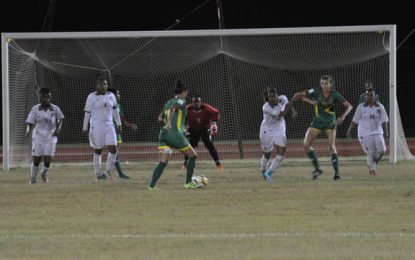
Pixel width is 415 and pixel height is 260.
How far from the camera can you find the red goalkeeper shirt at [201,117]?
22.1 m

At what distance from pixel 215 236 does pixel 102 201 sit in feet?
13.9

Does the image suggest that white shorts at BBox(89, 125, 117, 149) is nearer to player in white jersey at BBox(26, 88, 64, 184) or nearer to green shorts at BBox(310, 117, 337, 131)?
player in white jersey at BBox(26, 88, 64, 184)

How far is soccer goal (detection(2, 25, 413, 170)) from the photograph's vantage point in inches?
919

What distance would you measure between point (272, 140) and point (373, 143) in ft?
7.29

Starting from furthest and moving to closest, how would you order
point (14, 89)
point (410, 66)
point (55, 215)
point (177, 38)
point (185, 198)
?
Answer: point (410, 66) → point (177, 38) → point (14, 89) → point (185, 198) → point (55, 215)

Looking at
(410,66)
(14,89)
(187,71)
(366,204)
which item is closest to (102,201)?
(366,204)

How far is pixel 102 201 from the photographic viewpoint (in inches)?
571

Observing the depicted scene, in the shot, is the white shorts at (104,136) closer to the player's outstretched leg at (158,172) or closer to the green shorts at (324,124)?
the player's outstretched leg at (158,172)

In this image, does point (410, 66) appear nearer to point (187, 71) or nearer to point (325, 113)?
point (187, 71)

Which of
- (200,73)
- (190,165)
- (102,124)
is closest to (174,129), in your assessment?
(190,165)

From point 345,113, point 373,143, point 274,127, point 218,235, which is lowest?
point 218,235

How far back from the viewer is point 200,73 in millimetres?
25484

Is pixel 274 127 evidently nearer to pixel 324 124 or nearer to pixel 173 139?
pixel 324 124

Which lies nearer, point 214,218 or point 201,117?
point 214,218
